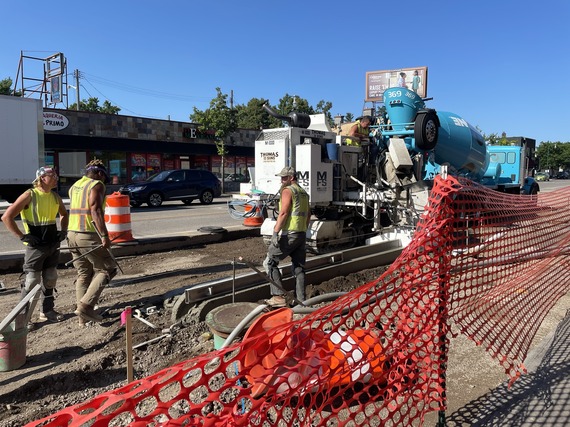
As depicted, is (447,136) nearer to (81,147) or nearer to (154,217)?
(154,217)

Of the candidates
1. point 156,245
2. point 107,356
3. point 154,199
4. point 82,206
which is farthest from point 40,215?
point 154,199

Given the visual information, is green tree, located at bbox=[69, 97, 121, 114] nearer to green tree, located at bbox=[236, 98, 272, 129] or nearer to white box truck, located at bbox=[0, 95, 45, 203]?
green tree, located at bbox=[236, 98, 272, 129]

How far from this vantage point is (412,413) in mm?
3111

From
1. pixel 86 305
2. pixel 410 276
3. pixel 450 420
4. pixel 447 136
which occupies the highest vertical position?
pixel 447 136

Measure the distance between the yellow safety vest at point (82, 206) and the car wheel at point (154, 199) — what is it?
14.5m

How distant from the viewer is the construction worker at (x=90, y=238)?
16.4 feet

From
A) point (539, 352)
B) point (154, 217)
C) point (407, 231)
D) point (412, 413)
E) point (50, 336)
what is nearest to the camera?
point (412, 413)

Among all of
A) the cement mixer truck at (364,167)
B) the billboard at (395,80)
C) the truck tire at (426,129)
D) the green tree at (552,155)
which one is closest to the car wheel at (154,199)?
the cement mixer truck at (364,167)

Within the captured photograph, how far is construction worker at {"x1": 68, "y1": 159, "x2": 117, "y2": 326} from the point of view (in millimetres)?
5000

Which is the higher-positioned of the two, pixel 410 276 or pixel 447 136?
pixel 447 136

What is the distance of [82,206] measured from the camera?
5.11 meters

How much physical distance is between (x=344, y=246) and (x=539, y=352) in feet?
16.4

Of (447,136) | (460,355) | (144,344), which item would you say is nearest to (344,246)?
(447,136)

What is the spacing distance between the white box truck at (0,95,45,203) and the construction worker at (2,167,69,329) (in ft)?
38.3
